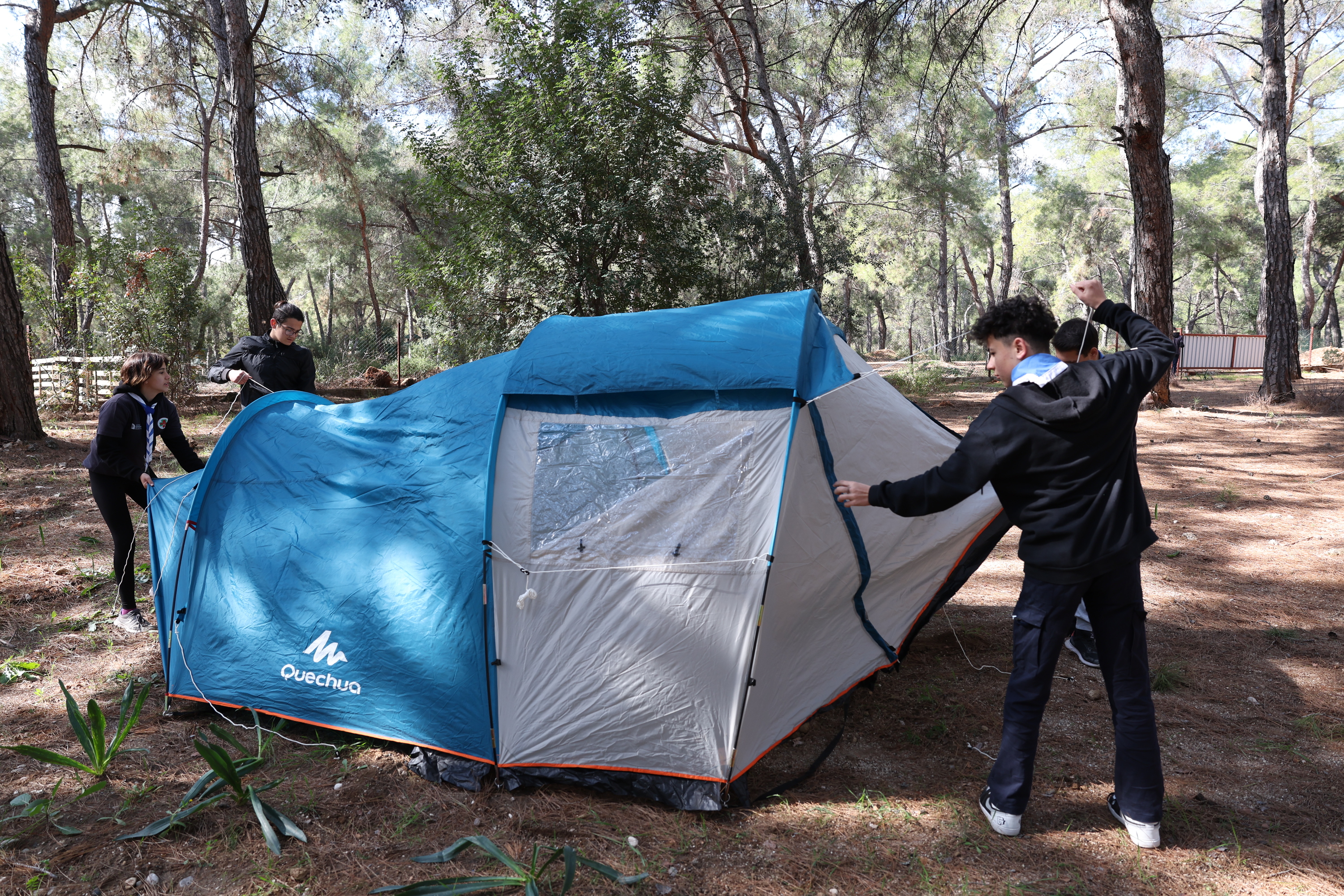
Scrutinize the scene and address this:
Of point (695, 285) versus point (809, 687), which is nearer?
point (809, 687)

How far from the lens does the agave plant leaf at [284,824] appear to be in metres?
2.65

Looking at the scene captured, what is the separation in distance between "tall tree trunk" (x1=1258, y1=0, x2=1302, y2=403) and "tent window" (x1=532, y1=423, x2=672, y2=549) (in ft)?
39.5

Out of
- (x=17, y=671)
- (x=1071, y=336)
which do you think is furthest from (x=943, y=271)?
(x=17, y=671)

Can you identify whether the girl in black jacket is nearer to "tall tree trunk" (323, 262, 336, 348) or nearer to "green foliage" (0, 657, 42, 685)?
"green foliage" (0, 657, 42, 685)

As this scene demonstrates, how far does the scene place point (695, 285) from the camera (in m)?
10.6

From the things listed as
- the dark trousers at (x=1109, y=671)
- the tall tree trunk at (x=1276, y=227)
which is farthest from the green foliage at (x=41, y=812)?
the tall tree trunk at (x=1276, y=227)

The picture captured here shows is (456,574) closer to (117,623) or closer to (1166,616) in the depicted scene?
(117,623)

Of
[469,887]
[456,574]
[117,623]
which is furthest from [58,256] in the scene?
[469,887]

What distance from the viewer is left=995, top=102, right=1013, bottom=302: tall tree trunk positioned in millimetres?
20578

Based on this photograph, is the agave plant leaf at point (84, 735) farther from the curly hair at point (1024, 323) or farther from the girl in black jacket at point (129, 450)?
the curly hair at point (1024, 323)

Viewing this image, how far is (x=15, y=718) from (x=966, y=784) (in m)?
4.00

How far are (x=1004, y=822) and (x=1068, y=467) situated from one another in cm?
118

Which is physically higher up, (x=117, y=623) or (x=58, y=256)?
(x=58, y=256)

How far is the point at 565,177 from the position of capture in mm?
9523
